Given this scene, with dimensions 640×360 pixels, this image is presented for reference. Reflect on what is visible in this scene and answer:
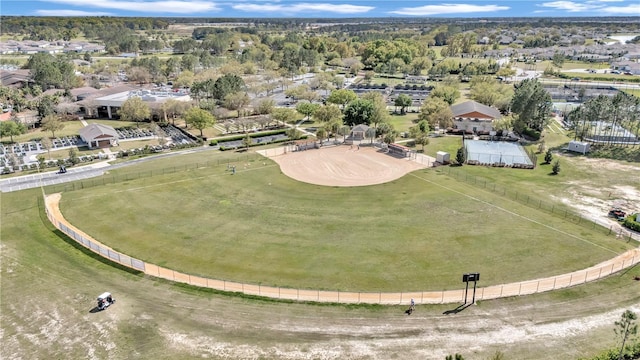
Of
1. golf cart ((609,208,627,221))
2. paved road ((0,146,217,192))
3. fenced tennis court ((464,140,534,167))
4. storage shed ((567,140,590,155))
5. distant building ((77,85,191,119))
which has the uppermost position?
distant building ((77,85,191,119))

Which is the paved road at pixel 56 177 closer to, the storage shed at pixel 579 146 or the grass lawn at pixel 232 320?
the grass lawn at pixel 232 320

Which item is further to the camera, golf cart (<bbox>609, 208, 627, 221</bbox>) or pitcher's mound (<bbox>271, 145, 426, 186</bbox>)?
pitcher's mound (<bbox>271, 145, 426, 186</bbox>)

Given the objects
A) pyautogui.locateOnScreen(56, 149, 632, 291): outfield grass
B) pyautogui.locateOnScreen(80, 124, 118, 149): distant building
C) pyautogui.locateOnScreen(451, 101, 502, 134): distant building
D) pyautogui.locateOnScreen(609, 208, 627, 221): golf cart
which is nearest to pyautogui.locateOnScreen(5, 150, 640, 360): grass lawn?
pyautogui.locateOnScreen(56, 149, 632, 291): outfield grass

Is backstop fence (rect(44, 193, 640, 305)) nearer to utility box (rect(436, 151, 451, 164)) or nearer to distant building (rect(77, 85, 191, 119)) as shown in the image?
utility box (rect(436, 151, 451, 164))

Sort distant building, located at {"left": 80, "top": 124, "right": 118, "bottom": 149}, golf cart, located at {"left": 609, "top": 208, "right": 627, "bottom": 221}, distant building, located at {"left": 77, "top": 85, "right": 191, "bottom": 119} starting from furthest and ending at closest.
→ 1. distant building, located at {"left": 77, "top": 85, "right": 191, "bottom": 119}
2. distant building, located at {"left": 80, "top": 124, "right": 118, "bottom": 149}
3. golf cart, located at {"left": 609, "top": 208, "right": 627, "bottom": 221}

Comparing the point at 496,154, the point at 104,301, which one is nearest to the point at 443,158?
the point at 496,154

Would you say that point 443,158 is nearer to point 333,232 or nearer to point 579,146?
point 579,146

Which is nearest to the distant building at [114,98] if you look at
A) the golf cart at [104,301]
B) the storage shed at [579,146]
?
the golf cart at [104,301]
